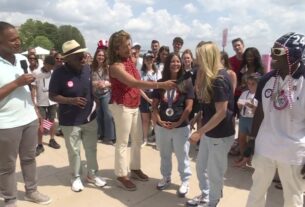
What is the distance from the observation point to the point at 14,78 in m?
3.69

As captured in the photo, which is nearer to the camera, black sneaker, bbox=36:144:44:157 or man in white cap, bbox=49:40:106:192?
man in white cap, bbox=49:40:106:192

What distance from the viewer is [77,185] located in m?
4.50

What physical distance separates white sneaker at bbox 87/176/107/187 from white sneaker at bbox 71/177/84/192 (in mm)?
191

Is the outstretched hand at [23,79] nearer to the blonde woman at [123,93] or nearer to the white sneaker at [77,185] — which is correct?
the blonde woman at [123,93]

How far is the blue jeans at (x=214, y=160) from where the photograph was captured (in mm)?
3518

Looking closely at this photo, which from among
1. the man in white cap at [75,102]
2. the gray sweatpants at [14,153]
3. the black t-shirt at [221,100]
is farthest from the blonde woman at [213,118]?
the gray sweatpants at [14,153]

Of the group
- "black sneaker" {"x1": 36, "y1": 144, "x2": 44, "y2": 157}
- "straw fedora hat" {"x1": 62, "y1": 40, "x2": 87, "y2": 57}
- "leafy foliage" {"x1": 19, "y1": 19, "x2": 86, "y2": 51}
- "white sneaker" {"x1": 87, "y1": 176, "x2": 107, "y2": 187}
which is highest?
"leafy foliage" {"x1": 19, "y1": 19, "x2": 86, "y2": 51}

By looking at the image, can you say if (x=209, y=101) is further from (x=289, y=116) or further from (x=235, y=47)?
(x=235, y=47)

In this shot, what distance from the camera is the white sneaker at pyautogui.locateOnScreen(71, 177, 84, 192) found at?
4480 mm

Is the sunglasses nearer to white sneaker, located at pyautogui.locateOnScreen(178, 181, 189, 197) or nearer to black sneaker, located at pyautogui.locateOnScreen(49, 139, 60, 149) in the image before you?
white sneaker, located at pyautogui.locateOnScreen(178, 181, 189, 197)

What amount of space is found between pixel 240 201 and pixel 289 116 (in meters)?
1.80

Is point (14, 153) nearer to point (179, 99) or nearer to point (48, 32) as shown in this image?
point (179, 99)

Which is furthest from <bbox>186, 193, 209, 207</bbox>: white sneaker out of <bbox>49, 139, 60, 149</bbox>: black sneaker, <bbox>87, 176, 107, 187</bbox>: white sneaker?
<bbox>49, 139, 60, 149</bbox>: black sneaker

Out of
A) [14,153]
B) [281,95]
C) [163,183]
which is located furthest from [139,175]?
[281,95]
